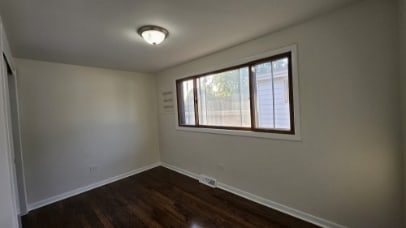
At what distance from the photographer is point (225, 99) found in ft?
9.90

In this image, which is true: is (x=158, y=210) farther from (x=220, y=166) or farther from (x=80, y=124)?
(x=80, y=124)

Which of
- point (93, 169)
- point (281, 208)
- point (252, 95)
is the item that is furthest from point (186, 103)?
point (281, 208)

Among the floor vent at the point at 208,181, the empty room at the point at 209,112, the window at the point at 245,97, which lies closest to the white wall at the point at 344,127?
the empty room at the point at 209,112

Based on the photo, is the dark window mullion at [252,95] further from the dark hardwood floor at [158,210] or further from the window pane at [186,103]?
the window pane at [186,103]

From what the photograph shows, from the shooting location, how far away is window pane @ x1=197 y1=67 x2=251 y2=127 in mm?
2727

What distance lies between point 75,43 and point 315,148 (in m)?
3.08

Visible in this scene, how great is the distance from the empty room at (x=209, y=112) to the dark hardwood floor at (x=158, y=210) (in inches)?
0.9

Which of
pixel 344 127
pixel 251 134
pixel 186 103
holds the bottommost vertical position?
pixel 251 134

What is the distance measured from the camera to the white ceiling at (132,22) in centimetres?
155

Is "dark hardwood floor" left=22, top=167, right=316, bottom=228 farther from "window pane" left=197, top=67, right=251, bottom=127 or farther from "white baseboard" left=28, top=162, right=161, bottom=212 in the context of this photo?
"window pane" left=197, top=67, right=251, bottom=127

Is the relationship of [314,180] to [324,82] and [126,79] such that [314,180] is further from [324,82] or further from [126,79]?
[126,79]

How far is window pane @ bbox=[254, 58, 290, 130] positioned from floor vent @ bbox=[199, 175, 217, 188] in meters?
1.30

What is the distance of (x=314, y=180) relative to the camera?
6.79 ft

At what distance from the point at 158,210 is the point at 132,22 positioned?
234 centimetres
